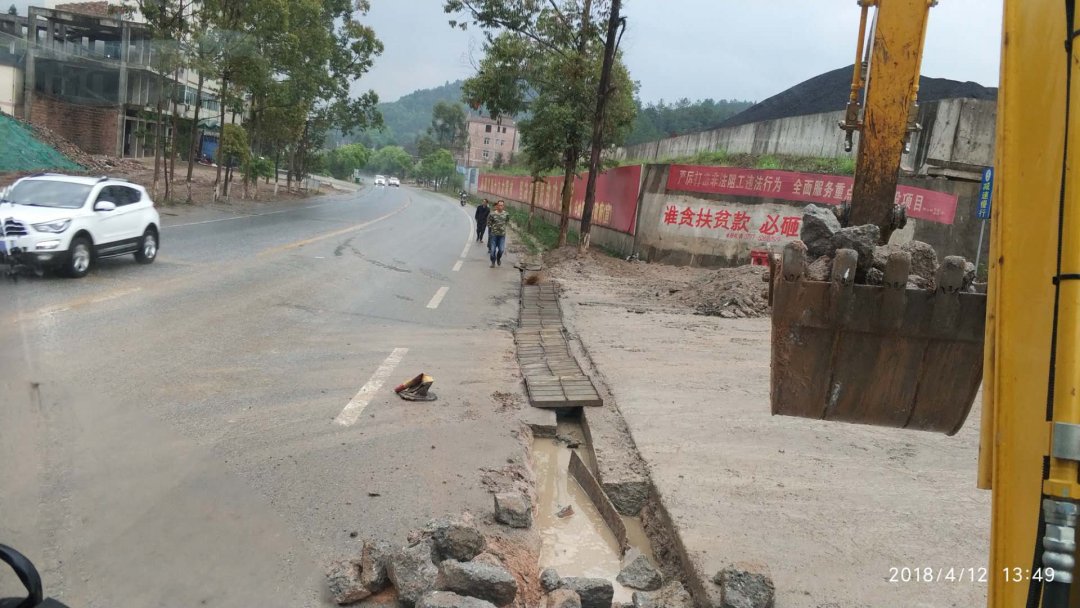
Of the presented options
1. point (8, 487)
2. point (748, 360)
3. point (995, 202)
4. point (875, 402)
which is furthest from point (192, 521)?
point (748, 360)

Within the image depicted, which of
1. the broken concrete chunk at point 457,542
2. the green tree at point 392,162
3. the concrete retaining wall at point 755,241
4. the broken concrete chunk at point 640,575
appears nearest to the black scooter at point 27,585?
the broken concrete chunk at point 457,542

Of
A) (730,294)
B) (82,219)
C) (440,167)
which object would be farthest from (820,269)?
(440,167)

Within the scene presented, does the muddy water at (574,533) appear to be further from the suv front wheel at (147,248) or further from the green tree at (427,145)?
the green tree at (427,145)

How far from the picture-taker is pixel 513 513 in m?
4.63

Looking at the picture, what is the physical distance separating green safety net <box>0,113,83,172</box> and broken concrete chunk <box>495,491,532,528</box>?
504 centimetres

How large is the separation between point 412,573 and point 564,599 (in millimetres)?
718

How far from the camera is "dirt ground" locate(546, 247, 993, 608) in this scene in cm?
415

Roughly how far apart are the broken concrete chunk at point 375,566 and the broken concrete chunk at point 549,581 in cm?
81

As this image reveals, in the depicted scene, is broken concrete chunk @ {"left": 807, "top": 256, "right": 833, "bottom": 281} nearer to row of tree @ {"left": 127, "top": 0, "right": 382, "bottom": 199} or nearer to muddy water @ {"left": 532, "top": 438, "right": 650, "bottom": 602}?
muddy water @ {"left": 532, "top": 438, "right": 650, "bottom": 602}

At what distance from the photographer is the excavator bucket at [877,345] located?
10.6ft

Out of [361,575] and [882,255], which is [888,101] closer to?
[882,255]

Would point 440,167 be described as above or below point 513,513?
above

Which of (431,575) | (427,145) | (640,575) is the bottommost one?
(640,575)

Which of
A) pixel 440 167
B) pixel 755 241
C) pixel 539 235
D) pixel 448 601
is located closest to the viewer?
pixel 448 601
